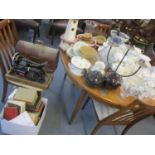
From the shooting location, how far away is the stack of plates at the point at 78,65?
155 cm

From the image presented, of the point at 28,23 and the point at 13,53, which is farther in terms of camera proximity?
the point at 28,23

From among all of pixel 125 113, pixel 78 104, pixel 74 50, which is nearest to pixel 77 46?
pixel 74 50

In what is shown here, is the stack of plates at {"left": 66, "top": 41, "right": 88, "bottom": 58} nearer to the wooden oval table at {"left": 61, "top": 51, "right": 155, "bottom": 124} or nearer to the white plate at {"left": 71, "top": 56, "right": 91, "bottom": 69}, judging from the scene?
the white plate at {"left": 71, "top": 56, "right": 91, "bottom": 69}

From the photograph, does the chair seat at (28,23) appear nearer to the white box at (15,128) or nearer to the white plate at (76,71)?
the white plate at (76,71)

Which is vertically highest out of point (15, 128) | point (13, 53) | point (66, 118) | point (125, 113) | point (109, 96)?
point (13, 53)

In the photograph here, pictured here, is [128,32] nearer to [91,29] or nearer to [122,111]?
[91,29]

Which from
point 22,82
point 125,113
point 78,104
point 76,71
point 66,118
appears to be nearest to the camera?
point 125,113

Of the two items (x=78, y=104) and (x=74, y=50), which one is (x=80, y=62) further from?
(x=78, y=104)

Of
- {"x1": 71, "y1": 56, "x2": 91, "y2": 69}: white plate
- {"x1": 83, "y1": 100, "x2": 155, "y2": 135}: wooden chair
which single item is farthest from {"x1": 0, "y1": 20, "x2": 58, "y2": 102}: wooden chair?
{"x1": 83, "y1": 100, "x2": 155, "y2": 135}: wooden chair

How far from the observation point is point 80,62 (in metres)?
1.60

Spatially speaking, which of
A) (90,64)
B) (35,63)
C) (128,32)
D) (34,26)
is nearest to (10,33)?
(35,63)

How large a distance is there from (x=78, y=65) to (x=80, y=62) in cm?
5

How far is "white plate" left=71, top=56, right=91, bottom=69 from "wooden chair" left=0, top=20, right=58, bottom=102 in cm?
26

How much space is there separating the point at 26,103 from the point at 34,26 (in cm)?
142
